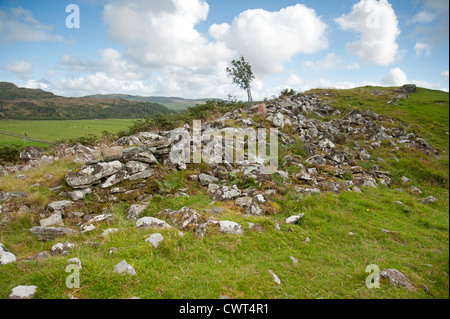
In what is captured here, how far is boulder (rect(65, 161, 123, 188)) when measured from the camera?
7.21 m

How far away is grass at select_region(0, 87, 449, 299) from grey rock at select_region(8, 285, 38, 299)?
104mm

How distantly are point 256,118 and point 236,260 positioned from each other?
1317 cm

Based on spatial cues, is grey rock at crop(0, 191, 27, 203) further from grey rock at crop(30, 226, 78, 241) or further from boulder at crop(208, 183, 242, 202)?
boulder at crop(208, 183, 242, 202)

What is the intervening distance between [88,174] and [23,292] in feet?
16.4

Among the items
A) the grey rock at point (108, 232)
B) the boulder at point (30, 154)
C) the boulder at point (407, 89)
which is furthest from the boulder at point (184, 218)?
the boulder at point (407, 89)

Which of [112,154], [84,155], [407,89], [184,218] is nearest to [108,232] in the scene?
[184,218]

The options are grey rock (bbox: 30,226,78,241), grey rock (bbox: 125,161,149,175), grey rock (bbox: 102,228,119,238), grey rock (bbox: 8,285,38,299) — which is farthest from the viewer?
grey rock (bbox: 125,161,149,175)

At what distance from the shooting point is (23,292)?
9.87 ft

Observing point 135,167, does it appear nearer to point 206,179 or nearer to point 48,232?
point 206,179

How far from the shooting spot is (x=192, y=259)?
423 centimetres

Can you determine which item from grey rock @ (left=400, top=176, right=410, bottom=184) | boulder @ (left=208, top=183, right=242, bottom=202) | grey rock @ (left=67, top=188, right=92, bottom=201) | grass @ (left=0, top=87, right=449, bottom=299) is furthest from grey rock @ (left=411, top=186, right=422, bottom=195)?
grey rock @ (left=67, top=188, right=92, bottom=201)

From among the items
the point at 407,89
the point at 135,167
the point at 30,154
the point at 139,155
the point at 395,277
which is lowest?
the point at 395,277
